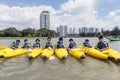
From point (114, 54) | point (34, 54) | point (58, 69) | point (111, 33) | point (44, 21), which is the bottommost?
point (58, 69)

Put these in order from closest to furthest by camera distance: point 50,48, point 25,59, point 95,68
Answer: point 95,68 < point 25,59 < point 50,48

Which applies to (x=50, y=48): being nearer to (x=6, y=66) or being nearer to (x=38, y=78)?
(x=6, y=66)

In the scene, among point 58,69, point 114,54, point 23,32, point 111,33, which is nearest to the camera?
point 58,69

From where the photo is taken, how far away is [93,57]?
1119cm

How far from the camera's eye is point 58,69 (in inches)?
353

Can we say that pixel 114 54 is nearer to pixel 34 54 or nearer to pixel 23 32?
pixel 34 54

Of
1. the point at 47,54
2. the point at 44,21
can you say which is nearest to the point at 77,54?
the point at 47,54

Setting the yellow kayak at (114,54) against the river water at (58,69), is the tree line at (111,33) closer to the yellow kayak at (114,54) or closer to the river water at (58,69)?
the yellow kayak at (114,54)

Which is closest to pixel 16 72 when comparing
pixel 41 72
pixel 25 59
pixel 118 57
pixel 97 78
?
pixel 41 72

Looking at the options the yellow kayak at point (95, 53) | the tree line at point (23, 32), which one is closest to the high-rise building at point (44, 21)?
the tree line at point (23, 32)

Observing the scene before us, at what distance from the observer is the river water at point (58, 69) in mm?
7820

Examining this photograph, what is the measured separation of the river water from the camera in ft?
25.7

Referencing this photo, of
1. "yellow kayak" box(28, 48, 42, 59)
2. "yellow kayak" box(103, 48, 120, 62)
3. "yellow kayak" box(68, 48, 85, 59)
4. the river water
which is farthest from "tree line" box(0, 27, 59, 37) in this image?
"yellow kayak" box(103, 48, 120, 62)

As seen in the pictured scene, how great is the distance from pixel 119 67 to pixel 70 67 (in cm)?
249
